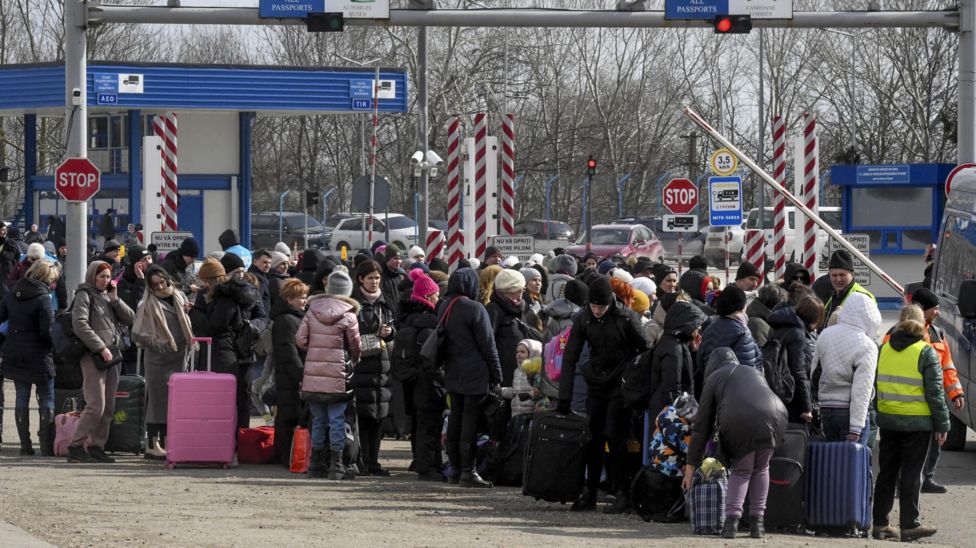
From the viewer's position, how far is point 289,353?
13508 mm

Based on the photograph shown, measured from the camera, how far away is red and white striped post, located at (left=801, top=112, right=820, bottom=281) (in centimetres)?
2111

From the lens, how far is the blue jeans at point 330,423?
42.9 ft

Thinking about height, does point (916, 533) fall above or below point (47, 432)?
below

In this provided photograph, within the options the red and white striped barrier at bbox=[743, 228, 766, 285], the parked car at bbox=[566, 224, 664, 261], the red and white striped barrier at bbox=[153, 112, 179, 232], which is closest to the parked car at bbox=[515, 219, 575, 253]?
the parked car at bbox=[566, 224, 664, 261]

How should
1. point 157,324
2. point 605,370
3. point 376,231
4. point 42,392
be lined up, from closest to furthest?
point 605,370 → point 157,324 → point 42,392 → point 376,231

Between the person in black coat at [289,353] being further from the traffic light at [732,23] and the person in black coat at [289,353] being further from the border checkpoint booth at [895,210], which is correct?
the border checkpoint booth at [895,210]

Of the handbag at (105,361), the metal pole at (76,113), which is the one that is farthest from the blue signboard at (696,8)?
the handbag at (105,361)

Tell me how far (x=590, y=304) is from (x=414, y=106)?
2224 inches

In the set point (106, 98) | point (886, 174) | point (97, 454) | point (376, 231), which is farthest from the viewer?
point (376, 231)

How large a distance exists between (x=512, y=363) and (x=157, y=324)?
115 inches

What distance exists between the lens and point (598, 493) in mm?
12594

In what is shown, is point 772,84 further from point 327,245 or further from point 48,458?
point 48,458

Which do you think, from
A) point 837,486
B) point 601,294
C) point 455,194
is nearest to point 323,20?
point 455,194

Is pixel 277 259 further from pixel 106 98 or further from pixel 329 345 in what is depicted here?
pixel 106 98
